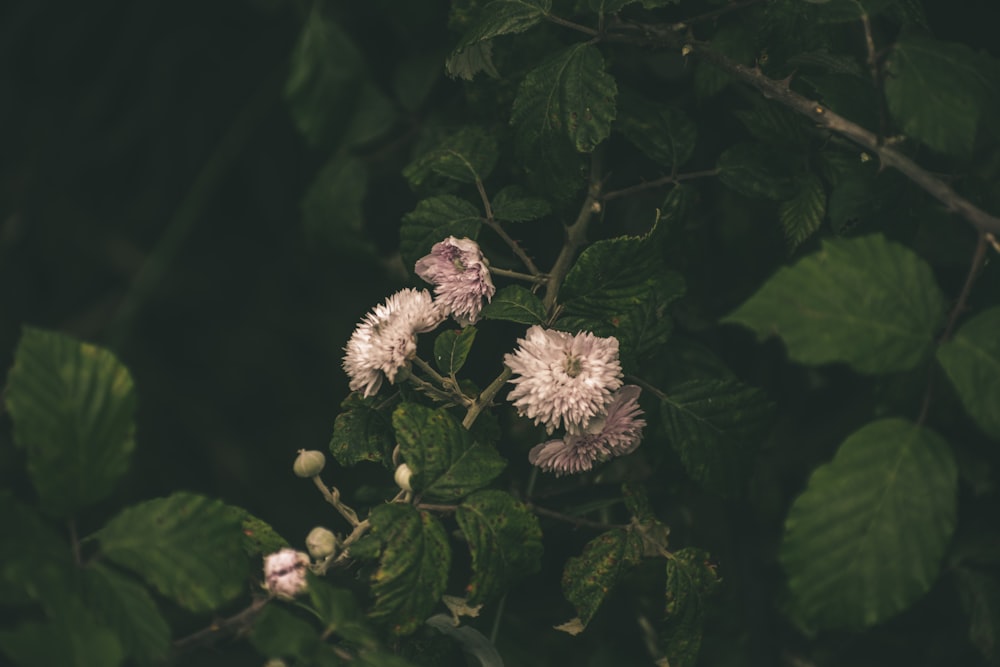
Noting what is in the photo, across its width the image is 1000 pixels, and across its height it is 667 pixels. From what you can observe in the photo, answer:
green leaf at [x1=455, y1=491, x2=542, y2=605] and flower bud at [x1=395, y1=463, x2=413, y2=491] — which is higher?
flower bud at [x1=395, y1=463, x2=413, y2=491]

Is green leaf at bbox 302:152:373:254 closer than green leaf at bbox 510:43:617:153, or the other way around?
green leaf at bbox 510:43:617:153

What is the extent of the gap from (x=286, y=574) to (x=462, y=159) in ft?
1.32

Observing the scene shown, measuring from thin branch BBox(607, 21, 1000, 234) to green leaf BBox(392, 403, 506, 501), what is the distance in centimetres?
36

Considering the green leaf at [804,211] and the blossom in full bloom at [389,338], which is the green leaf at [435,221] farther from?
the green leaf at [804,211]

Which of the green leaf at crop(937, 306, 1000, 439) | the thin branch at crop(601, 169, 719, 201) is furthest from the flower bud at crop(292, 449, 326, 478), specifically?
the green leaf at crop(937, 306, 1000, 439)

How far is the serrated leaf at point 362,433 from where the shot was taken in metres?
0.73

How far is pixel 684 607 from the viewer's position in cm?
72

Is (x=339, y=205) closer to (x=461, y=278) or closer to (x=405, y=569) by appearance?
(x=461, y=278)

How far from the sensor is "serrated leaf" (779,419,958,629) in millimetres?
530

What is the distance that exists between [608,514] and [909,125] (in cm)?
45

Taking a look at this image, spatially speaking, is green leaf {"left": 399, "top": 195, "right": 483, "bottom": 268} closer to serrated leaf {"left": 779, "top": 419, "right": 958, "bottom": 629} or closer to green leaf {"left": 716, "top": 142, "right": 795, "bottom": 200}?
green leaf {"left": 716, "top": 142, "right": 795, "bottom": 200}

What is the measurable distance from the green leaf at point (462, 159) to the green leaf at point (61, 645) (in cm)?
47

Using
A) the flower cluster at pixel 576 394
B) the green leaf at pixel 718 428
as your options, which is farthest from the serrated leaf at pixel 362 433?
the green leaf at pixel 718 428

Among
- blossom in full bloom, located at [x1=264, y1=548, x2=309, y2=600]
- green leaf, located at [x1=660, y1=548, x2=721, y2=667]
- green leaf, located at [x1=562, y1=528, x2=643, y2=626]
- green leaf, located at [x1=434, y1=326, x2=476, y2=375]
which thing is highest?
green leaf, located at [x1=434, y1=326, x2=476, y2=375]
